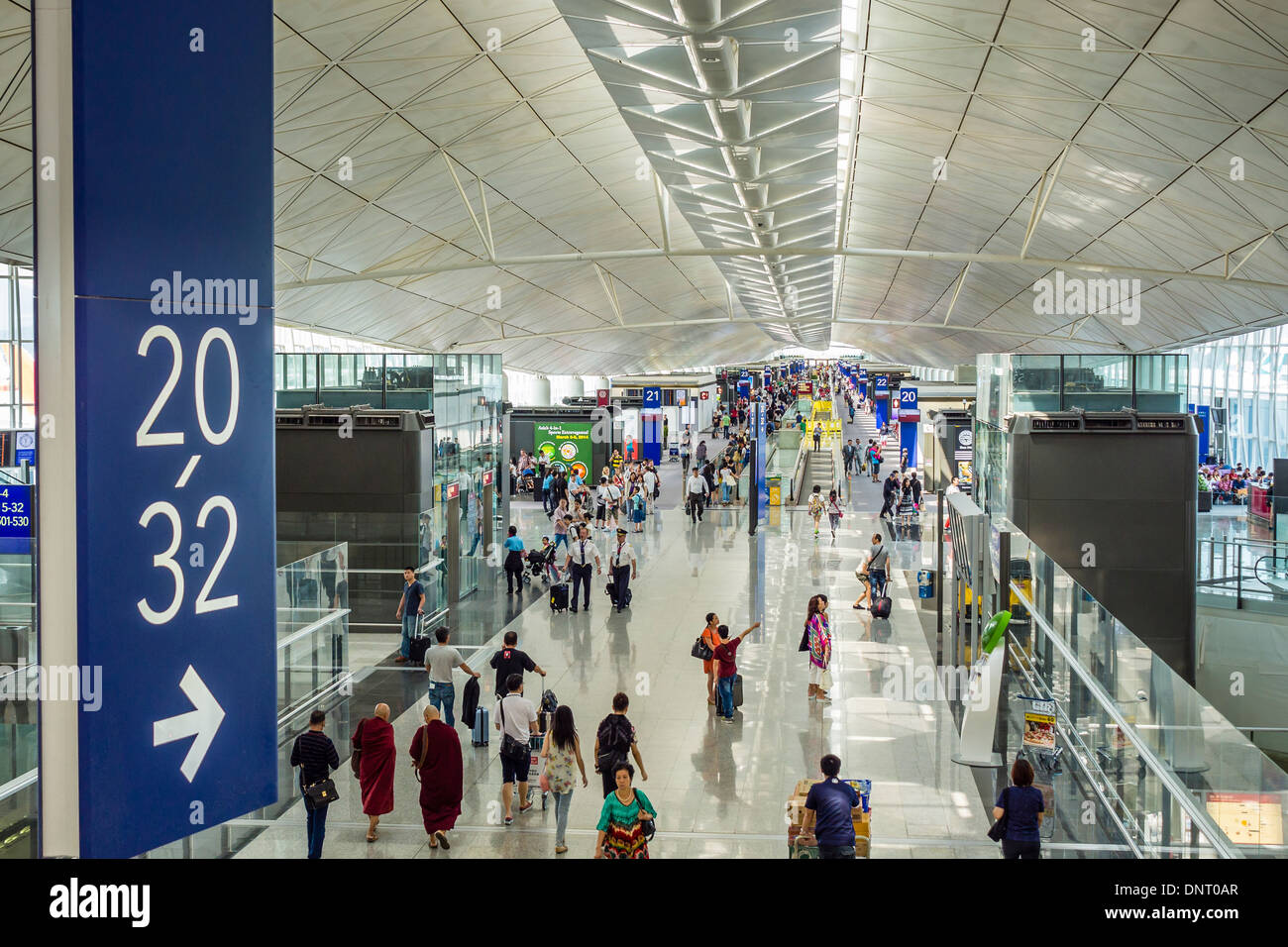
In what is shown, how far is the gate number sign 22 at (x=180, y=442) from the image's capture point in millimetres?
2854

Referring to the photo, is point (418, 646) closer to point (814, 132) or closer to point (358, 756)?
point (358, 756)

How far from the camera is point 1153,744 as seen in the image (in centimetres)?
756

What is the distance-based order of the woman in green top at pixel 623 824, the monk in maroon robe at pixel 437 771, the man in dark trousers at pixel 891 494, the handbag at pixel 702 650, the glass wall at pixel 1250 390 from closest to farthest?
the woman in green top at pixel 623 824 < the monk in maroon robe at pixel 437 771 < the handbag at pixel 702 650 < the man in dark trousers at pixel 891 494 < the glass wall at pixel 1250 390

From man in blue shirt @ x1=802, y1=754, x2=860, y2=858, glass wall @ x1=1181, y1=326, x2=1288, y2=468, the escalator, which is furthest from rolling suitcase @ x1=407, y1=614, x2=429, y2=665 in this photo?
glass wall @ x1=1181, y1=326, x2=1288, y2=468

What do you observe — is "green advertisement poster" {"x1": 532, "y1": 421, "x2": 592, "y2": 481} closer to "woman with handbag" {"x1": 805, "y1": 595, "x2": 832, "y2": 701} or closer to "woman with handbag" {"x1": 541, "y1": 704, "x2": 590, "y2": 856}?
"woman with handbag" {"x1": 805, "y1": 595, "x2": 832, "y2": 701}

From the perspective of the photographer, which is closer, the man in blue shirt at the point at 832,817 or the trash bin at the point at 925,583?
the man in blue shirt at the point at 832,817

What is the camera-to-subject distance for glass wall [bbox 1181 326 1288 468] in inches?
1403

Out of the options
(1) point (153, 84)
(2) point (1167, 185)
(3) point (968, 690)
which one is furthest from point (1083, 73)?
(1) point (153, 84)

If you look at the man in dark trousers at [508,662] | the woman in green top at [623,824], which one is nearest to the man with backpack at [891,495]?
the man in dark trousers at [508,662]

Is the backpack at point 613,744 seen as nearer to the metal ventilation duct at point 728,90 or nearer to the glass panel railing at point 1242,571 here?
the metal ventilation duct at point 728,90

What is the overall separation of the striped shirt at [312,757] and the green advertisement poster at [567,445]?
27.6m

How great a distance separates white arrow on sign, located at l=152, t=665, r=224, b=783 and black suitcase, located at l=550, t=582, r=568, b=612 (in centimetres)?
1581
